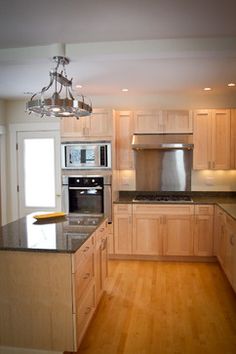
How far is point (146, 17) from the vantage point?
225cm

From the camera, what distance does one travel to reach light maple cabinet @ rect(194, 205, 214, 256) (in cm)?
451

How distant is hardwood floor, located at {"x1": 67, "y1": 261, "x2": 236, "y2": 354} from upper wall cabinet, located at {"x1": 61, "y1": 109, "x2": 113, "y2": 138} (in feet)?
6.49

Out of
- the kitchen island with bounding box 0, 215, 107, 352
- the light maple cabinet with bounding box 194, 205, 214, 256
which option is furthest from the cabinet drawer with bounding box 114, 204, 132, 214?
the kitchen island with bounding box 0, 215, 107, 352

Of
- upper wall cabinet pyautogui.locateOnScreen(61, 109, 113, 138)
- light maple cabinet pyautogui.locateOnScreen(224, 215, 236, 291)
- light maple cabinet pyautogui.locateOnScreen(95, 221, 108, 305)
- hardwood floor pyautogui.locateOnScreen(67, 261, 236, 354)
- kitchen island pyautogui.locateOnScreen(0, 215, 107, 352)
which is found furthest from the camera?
upper wall cabinet pyautogui.locateOnScreen(61, 109, 113, 138)

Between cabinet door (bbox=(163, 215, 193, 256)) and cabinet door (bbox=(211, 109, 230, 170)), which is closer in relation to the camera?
cabinet door (bbox=(163, 215, 193, 256))

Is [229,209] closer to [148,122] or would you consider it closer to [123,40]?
[148,122]

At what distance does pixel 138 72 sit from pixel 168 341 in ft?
9.23

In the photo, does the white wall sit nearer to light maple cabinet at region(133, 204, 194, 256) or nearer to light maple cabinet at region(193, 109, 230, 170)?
light maple cabinet at region(133, 204, 194, 256)

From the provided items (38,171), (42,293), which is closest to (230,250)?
(42,293)

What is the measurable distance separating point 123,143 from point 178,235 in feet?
5.43

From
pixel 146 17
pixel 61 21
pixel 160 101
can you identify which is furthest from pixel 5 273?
pixel 160 101

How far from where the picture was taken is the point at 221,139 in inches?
187

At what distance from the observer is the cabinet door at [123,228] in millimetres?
4664

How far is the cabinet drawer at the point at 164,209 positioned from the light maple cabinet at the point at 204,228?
0.42ft
